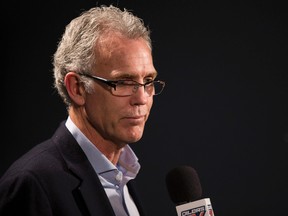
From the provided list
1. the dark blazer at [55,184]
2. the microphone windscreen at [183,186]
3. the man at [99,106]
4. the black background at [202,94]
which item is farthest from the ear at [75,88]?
the black background at [202,94]

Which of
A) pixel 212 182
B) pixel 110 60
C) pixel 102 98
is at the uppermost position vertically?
pixel 110 60

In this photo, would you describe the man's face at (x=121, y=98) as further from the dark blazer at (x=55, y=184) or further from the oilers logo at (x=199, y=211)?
the oilers logo at (x=199, y=211)

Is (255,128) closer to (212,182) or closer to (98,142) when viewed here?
(212,182)

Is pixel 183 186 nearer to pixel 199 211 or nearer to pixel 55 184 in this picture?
pixel 199 211

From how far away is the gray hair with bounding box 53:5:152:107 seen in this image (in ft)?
4.85

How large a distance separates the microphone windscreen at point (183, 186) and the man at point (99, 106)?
0.54ft

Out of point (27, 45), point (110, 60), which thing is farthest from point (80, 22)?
point (27, 45)

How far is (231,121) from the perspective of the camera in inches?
114

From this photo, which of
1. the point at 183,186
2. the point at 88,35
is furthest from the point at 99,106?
the point at 183,186

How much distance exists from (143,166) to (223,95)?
2.12 ft

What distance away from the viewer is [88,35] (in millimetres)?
1487

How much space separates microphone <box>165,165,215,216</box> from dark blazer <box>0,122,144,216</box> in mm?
210

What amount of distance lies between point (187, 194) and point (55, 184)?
1.29 feet

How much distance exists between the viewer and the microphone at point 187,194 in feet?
4.16
